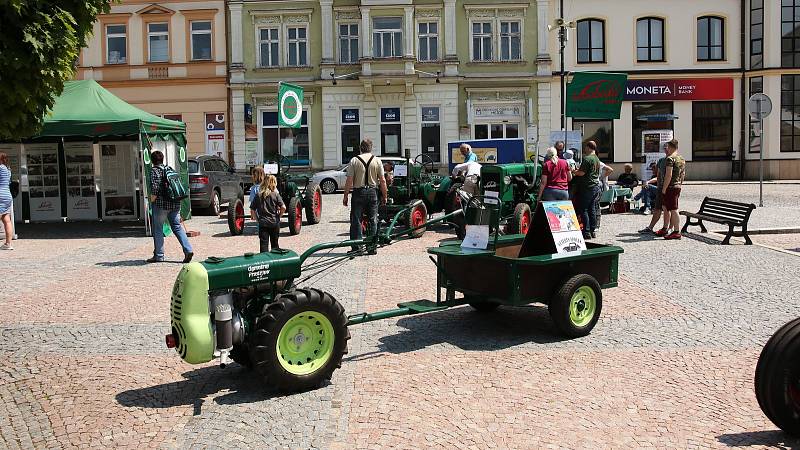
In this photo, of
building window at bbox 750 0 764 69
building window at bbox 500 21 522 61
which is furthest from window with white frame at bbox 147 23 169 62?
building window at bbox 750 0 764 69

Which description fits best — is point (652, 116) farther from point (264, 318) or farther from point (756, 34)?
point (264, 318)

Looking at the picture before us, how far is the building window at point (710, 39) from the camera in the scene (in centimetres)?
3694

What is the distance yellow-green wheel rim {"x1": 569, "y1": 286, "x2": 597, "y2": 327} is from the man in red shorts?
7266 millimetres

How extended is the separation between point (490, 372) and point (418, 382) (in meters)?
0.62

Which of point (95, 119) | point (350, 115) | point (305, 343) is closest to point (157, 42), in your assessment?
point (350, 115)

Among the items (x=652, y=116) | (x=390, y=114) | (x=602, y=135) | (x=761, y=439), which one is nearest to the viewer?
(x=761, y=439)

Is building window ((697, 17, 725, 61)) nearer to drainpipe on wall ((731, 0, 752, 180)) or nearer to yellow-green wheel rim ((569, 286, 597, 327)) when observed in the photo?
drainpipe on wall ((731, 0, 752, 180))

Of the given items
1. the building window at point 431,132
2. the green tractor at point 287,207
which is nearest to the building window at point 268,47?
the building window at point 431,132

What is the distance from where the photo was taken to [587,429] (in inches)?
207

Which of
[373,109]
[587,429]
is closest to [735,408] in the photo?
[587,429]

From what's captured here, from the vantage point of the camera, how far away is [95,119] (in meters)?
17.2

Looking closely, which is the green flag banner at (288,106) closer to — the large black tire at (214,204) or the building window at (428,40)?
the large black tire at (214,204)

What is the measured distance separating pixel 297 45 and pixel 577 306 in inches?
1200

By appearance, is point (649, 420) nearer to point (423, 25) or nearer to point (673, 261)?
point (673, 261)
